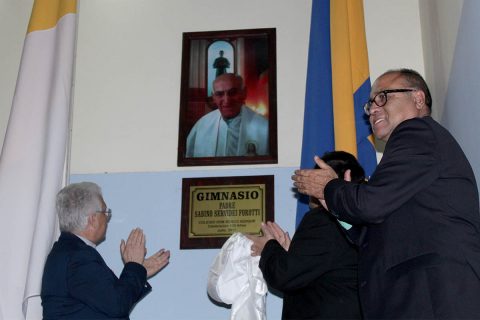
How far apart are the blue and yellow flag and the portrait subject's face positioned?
439mm

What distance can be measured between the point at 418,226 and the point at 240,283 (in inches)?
42.0

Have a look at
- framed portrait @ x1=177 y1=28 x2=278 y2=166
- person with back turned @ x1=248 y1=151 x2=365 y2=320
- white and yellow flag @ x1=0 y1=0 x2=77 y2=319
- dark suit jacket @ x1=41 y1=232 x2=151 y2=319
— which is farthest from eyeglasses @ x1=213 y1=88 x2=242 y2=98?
person with back turned @ x1=248 y1=151 x2=365 y2=320

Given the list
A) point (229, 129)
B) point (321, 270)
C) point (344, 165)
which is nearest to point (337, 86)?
point (229, 129)

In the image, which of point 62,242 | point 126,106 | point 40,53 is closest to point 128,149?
point 126,106

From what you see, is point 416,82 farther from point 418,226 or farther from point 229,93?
point 229,93

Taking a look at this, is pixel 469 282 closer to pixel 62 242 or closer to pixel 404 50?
pixel 62 242

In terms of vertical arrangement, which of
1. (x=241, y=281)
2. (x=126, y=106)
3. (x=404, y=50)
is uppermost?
(x=404, y=50)

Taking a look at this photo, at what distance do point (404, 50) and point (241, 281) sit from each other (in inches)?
59.2

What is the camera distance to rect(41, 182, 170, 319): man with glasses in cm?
248

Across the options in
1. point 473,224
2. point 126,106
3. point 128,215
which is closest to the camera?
point 473,224

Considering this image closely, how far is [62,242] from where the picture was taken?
2641 millimetres

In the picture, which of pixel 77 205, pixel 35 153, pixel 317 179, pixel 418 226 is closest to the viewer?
pixel 418 226

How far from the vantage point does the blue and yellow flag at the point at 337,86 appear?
9.58 ft

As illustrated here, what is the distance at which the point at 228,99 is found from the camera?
3.42 metres
